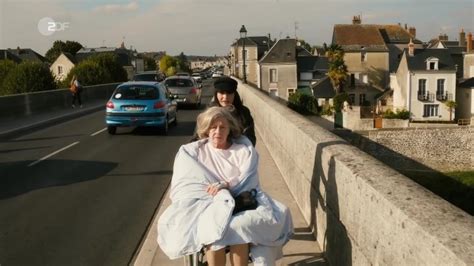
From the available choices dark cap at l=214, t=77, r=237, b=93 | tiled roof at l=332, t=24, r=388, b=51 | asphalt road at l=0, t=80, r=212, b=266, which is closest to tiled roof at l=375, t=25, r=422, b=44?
tiled roof at l=332, t=24, r=388, b=51

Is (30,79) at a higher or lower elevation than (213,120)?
lower

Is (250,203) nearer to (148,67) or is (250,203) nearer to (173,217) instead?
(173,217)

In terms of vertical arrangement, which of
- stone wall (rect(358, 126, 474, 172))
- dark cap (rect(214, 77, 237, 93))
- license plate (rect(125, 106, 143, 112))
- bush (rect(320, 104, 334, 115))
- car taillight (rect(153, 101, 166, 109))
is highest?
dark cap (rect(214, 77, 237, 93))

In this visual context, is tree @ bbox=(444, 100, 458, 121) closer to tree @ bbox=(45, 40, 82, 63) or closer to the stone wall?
the stone wall

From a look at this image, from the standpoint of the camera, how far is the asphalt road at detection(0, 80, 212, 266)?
5.70 metres

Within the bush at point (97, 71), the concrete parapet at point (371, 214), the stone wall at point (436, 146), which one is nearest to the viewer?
the concrete parapet at point (371, 214)

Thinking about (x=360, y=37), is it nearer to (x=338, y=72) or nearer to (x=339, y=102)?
(x=338, y=72)

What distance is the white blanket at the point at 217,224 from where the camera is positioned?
373cm

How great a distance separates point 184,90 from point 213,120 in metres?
22.9

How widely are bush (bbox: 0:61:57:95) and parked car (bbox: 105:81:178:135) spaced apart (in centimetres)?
2756

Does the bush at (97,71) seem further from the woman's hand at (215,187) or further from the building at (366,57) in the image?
the woman's hand at (215,187)

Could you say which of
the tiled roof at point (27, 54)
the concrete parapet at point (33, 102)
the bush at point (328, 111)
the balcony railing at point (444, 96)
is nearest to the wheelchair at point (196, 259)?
the concrete parapet at point (33, 102)

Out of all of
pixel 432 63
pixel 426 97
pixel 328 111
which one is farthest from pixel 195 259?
pixel 432 63

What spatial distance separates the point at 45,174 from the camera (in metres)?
10.0
